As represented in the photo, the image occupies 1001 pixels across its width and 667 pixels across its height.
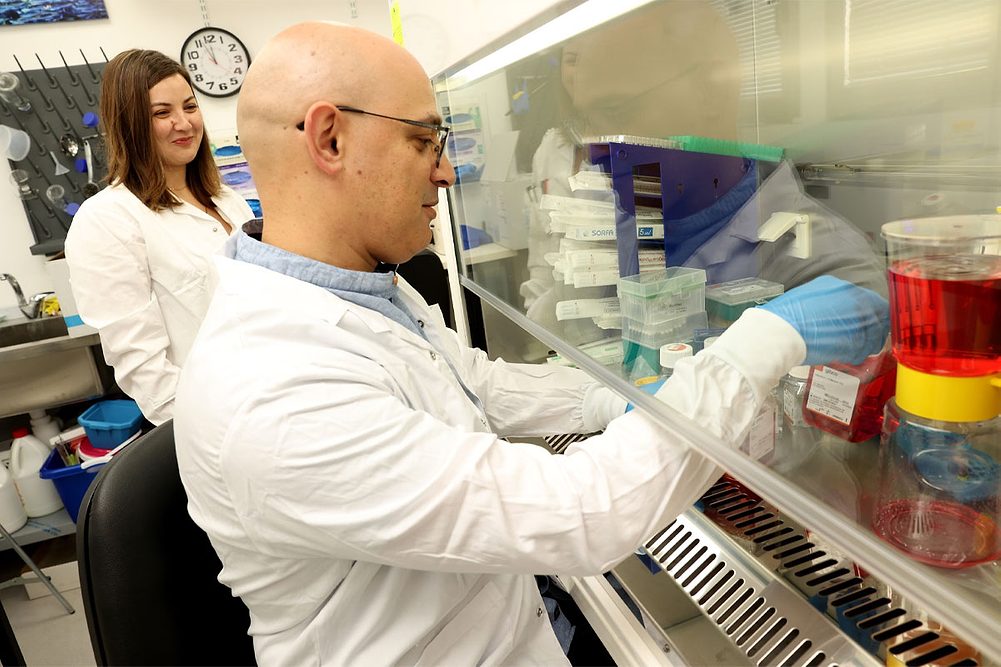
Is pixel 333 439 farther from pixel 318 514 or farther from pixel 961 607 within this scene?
pixel 961 607

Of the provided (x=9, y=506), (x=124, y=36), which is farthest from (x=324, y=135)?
(x=124, y=36)

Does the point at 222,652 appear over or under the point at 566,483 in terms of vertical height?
under

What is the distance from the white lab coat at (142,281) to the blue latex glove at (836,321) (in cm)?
156

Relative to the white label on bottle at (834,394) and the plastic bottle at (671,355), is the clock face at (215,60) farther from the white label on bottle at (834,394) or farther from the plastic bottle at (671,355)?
the white label on bottle at (834,394)

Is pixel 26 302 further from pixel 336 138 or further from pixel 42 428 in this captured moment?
pixel 336 138

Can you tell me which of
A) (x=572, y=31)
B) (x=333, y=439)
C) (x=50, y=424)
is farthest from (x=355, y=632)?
(x=50, y=424)

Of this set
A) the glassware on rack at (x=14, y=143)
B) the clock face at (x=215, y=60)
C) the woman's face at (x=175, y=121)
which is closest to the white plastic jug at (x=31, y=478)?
the glassware on rack at (x=14, y=143)

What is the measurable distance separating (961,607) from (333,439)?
21.7 inches

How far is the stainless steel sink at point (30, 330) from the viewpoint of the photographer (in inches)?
110

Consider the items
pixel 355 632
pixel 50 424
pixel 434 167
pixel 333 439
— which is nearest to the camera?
pixel 333 439

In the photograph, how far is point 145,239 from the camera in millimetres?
1704

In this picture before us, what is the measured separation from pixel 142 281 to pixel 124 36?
2.11 meters

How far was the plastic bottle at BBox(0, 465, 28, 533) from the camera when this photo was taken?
99.3 inches

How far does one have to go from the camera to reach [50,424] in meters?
2.83
